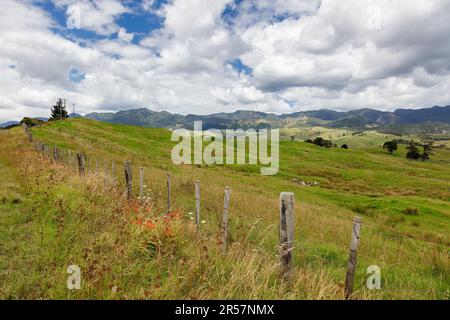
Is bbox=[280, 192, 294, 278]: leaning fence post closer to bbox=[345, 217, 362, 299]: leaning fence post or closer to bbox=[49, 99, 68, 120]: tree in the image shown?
bbox=[345, 217, 362, 299]: leaning fence post

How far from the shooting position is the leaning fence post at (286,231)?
622 cm

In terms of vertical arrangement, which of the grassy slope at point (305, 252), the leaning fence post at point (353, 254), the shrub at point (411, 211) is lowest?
the shrub at point (411, 211)

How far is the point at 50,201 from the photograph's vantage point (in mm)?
11242

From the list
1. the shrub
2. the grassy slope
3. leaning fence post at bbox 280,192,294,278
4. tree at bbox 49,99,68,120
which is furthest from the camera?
tree at bbox 49,99,68,120

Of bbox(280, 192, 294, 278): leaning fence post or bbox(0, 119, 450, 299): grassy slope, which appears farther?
bbox(280, 192, 294, 278): leaning fence post

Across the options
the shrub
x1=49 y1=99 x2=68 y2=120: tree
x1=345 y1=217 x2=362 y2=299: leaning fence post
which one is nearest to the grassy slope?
x1=345 y1=217 x2=362 y2=299: leaning fence post

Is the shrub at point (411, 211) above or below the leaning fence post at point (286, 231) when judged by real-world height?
below

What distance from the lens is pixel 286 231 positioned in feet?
20.9

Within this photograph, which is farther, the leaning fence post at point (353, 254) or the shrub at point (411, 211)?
the shrub at point (411, 211)

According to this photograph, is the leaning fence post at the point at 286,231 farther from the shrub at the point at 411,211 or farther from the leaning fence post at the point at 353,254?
the shrub at the point at 411,211

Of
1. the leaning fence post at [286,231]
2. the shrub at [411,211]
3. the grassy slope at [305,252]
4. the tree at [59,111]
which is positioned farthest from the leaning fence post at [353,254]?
the tree at [59,111]

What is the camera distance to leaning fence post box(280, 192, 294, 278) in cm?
622
